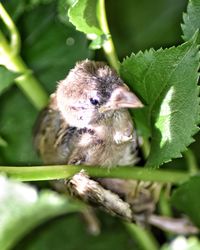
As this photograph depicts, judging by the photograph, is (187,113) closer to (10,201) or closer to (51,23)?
(10,201)

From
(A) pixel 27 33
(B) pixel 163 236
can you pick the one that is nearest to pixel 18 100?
(A) pixel 27 33

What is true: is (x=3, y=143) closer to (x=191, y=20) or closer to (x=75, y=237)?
(x=75, y=237)

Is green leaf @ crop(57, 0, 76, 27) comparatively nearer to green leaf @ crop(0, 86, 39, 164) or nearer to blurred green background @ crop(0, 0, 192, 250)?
blurred green background @ crop(0, 0, 192, 250)

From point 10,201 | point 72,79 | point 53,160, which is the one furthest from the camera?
point 53,160

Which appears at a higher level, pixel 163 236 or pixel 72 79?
pixel 72 79

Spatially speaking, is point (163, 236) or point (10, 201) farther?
point (163, 236)

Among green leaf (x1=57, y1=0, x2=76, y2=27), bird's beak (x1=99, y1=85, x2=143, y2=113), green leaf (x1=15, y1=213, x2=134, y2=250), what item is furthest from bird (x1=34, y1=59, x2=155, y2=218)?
green leaf (x1=15, y1=213, x2=134, y2=250)

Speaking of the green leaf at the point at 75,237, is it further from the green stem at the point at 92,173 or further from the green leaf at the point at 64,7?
the green leaf at the point at 64,7
